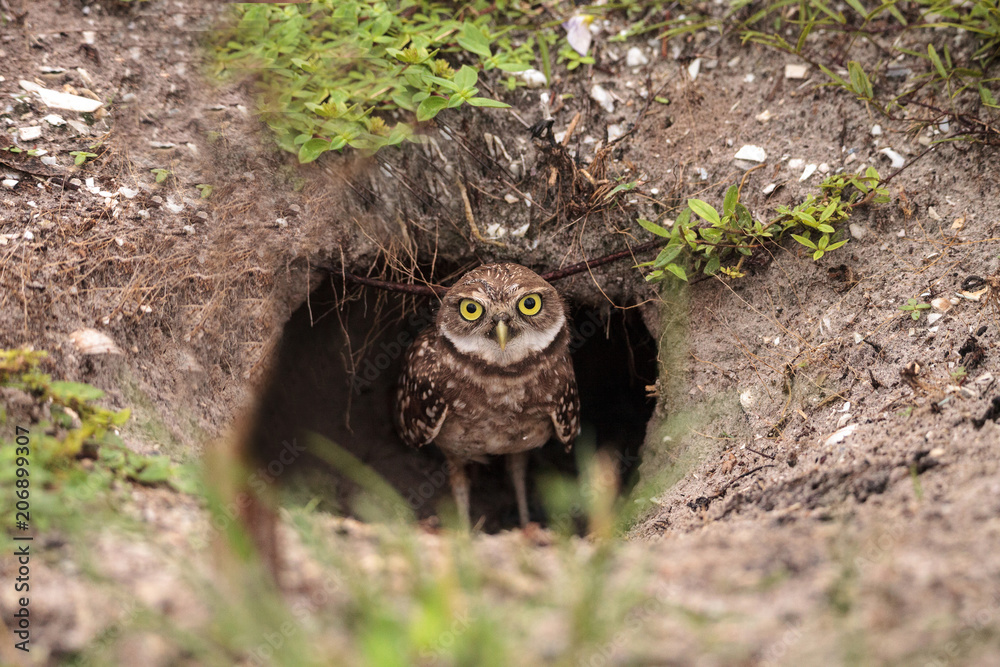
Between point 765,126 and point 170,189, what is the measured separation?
2.89 metres

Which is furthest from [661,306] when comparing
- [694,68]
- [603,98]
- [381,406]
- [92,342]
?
[92,342]

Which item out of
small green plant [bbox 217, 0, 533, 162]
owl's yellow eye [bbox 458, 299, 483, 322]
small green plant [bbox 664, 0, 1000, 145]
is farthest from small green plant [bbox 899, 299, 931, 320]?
small green plant [bbox 217, 0, 533, 162]

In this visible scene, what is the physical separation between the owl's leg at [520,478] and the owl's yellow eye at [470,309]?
4.51 ft

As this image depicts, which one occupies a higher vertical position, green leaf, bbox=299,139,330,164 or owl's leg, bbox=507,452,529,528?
green leaf, bbox=299,139,330,164

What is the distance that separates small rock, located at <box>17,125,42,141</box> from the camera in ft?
9.49

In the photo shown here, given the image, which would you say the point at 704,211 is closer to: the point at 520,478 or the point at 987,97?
the point at 987,97

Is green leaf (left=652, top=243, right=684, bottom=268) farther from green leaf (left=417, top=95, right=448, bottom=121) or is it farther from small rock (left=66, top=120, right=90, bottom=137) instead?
small rock (left=66, top=120, right=90, bottom=137)

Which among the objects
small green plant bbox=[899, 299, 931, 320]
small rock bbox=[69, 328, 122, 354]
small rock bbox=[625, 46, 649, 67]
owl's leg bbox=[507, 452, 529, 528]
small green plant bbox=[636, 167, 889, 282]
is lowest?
owl's leg bbox=[507, 452, 529, 528]

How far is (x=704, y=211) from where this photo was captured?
9.64 feet

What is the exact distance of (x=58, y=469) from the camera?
6.07ft

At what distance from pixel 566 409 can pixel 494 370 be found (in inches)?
19.1

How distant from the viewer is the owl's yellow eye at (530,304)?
3047 mm

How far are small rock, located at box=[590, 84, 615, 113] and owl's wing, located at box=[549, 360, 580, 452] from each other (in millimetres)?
1371

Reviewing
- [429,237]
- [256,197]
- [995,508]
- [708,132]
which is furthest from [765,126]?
[256,197]
